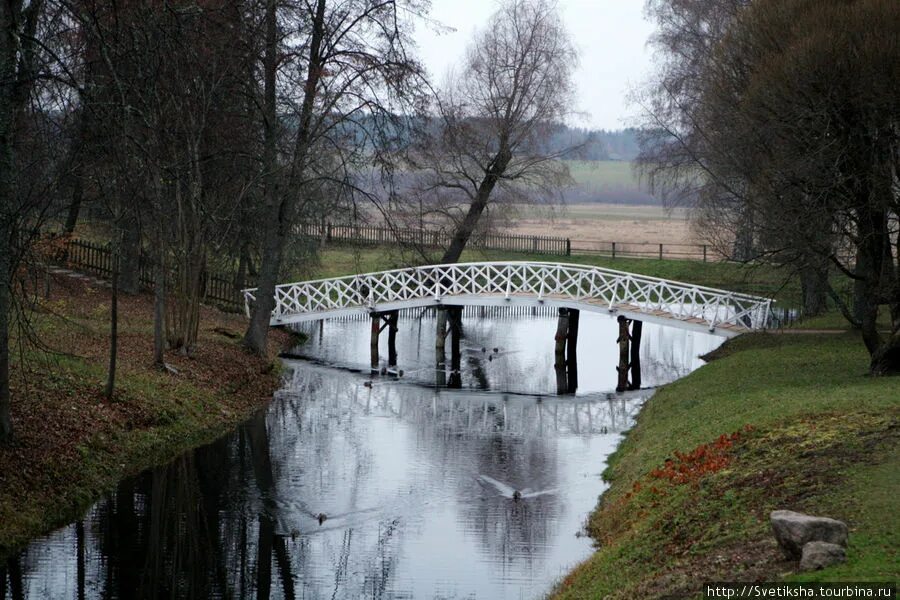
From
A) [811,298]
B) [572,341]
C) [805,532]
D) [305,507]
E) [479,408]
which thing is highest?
[811,298]

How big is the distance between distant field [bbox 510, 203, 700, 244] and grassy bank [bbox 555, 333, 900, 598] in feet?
141

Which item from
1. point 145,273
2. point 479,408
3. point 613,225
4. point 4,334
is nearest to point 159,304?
point 479,408

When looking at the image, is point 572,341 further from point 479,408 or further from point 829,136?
point 829,136

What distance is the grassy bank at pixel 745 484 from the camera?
1016cm

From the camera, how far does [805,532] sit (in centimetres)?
952

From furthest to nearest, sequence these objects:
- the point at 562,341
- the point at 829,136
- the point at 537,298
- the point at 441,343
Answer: the point at 441,343 → the point at 562,341 → the point at 537,298 → the point at 829,136

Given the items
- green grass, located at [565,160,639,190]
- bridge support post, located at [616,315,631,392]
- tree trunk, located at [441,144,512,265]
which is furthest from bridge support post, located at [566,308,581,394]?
green grass, located at [565,160,639,190]

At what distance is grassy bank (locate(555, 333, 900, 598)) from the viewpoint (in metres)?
10.2

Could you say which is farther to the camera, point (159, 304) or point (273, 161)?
point (273, 161)

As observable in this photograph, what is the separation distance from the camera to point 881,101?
19625 millimetres

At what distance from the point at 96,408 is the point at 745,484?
1090 centimetres

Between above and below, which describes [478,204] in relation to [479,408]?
above

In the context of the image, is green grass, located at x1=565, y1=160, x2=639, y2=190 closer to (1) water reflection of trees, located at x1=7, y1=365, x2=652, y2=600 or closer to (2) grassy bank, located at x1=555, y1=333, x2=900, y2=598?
(1) water reflection of trees, located at x1=7, y1=365, x2=652, y2=600

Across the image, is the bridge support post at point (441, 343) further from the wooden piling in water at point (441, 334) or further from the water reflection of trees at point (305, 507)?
the water reflection of trees at point (305, 507)
